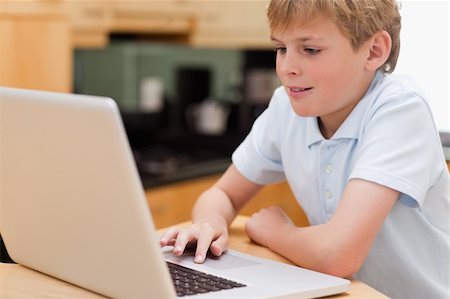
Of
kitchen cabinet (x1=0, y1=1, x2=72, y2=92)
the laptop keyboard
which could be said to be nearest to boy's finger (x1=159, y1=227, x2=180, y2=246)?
the laptop keyboard

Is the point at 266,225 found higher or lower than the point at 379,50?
lower

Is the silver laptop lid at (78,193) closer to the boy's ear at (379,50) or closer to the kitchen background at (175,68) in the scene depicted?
the boy's ear at (379,50)

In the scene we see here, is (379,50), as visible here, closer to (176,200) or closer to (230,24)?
(176,200)

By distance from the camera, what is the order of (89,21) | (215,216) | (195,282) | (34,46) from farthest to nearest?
(89,21) < (34,46) < (215,216) < (195,282)

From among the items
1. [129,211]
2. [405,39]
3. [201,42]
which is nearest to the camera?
[129,211]

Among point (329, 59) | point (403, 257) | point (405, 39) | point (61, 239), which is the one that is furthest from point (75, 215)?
point (405, 39)

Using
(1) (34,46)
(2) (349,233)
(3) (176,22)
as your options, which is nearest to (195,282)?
(2) (349,233)

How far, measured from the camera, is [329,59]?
5.08 feet

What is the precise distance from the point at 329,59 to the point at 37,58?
5.11ft

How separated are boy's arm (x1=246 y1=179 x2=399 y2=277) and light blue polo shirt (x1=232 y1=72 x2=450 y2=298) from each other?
0.09 feet

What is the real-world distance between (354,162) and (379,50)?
0.21 metres

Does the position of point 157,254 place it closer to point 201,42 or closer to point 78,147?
point 78,147

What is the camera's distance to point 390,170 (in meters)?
1.47

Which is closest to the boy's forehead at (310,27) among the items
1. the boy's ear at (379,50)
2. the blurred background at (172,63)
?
the boy's ear at (379,50)
